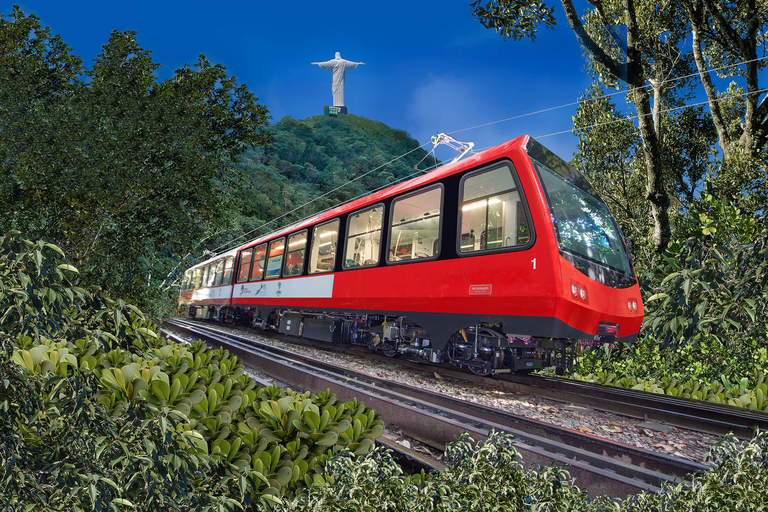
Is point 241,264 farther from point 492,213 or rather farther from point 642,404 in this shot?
point 642,404

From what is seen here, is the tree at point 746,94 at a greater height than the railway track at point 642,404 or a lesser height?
greater

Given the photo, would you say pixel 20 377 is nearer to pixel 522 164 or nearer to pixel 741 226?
pixel 522 164

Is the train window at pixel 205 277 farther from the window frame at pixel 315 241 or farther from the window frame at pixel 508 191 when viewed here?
the window frame at pixel 508 191

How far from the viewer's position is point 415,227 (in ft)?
24.4

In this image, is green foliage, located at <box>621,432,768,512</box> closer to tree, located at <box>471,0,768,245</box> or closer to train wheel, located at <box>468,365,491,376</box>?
train wheel, located at <box>468,365,491,376</box>

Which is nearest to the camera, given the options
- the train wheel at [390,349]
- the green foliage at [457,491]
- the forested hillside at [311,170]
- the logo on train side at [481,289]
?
the green foliage at [457,491]

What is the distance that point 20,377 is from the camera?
1.36 metres

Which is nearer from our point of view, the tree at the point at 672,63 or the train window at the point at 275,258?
the tree at the point at 672,63

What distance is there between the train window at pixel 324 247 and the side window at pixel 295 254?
55 cm

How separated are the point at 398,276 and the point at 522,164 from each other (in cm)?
280

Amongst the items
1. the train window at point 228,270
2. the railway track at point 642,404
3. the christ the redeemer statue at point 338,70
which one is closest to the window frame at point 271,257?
the train window at point 228,270

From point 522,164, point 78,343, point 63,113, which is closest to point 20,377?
point 78,343

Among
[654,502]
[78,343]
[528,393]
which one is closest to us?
[654,502]

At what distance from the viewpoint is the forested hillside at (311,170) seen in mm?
38031
